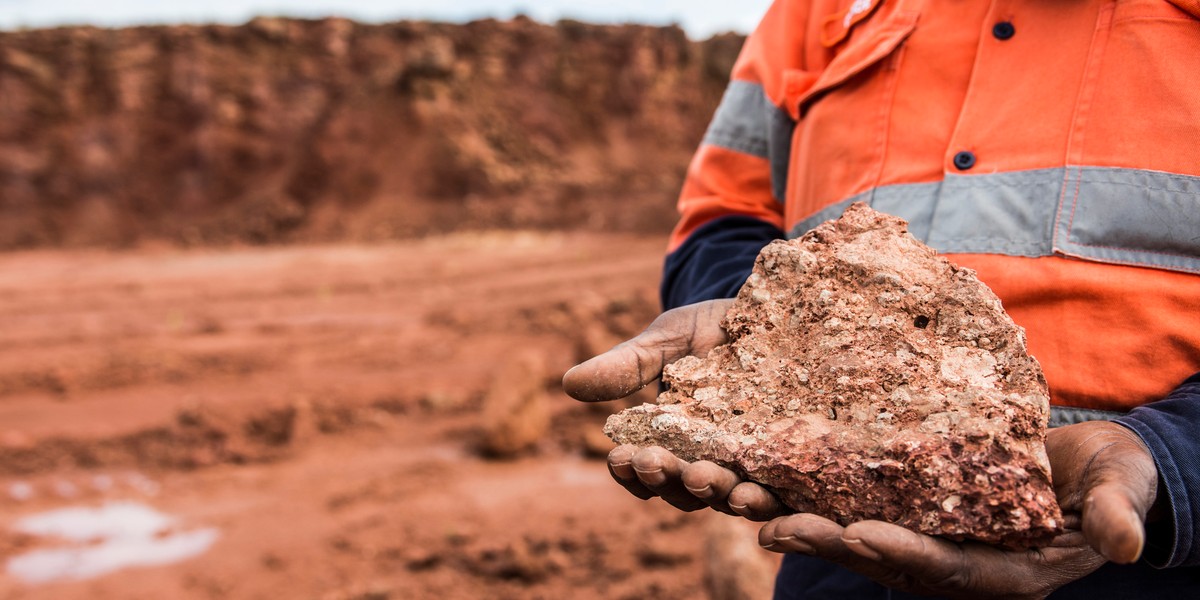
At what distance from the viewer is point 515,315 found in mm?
8461

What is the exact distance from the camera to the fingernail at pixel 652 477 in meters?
1.30

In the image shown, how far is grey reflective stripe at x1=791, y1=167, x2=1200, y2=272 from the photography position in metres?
1.30

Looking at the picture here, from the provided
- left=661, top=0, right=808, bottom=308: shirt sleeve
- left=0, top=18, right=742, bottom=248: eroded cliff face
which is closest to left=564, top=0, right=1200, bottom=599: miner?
left=661, top=0, right=808, bottom=308: shirt sleeve

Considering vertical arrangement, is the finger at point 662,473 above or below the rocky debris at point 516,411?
above

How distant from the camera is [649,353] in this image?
153 cm

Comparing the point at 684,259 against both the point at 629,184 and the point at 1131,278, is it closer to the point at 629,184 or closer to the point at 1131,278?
the point at 1131,278

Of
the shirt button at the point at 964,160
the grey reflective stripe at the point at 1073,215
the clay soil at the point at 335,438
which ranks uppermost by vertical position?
the shirt button at the point at 964,160

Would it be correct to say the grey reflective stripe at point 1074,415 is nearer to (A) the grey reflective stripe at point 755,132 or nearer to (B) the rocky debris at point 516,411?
(A) the grey reflective stripe at point 755,132

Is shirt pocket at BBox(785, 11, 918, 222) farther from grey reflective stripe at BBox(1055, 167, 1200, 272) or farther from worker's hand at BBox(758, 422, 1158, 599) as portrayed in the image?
worker's hand at BBox(758, 422, 1158, 599)

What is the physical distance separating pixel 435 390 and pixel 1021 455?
5.47 m

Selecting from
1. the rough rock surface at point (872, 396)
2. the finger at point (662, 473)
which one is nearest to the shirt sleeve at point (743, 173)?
the rough rock surface at point (872, 396)

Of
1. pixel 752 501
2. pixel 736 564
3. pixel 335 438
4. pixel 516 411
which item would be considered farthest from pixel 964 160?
pixel 335 438

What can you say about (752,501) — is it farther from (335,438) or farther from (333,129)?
(333,129)

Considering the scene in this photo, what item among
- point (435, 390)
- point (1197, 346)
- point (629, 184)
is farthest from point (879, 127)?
point (629, 184)
